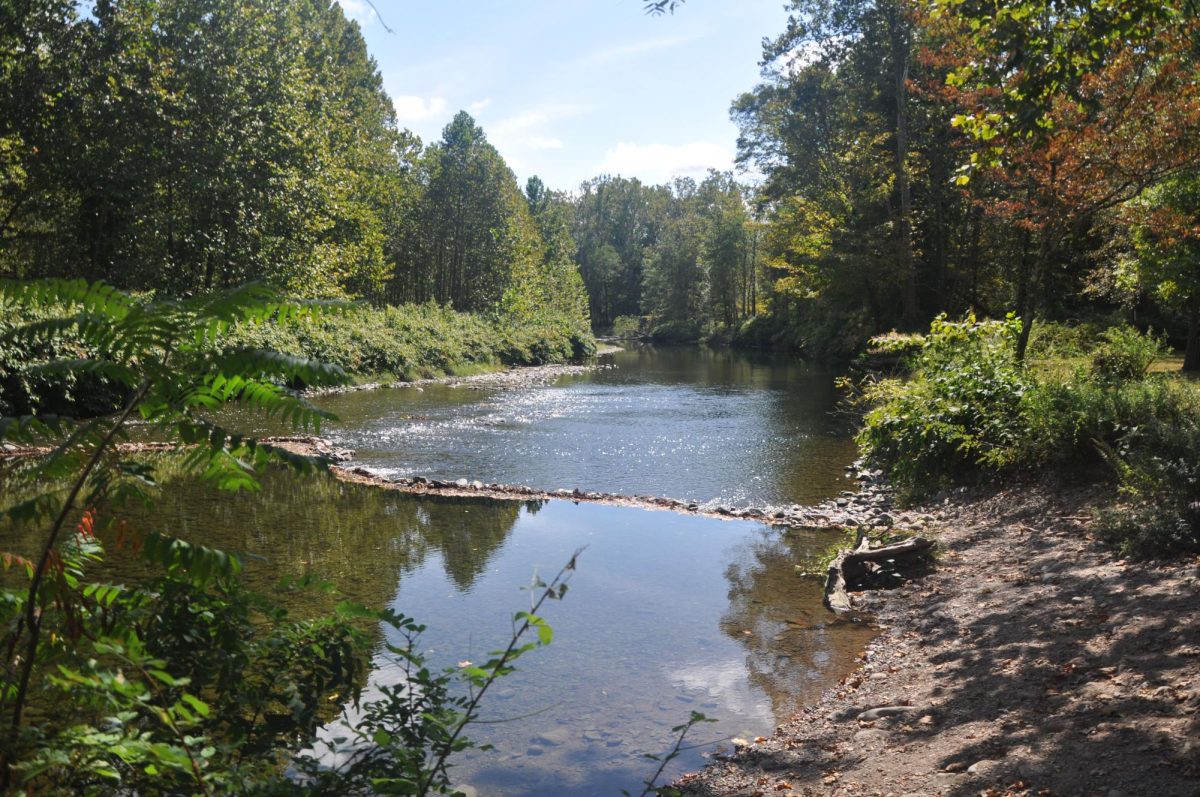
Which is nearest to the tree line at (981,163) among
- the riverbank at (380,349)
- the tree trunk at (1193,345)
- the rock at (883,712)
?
the tree trunk at (1193,345)

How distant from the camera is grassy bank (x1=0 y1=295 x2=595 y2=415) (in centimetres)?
1616

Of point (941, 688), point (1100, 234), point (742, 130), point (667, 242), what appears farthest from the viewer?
point (667, 242)

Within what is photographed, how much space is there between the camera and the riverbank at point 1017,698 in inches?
162

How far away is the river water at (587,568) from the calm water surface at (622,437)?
0.10 meters

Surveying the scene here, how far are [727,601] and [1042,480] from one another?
14.6 feet

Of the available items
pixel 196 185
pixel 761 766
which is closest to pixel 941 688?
pixel 761 766

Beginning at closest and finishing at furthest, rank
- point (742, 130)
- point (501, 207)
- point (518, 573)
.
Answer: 1. point (518, 573)
2. point (742, 130)
3. point (501, 207)

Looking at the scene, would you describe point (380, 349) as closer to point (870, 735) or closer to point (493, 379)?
point (493, 379)

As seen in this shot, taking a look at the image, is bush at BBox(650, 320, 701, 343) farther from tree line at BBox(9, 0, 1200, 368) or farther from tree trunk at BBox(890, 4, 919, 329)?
tree trunk at BBox(890, 4, 919, 329)

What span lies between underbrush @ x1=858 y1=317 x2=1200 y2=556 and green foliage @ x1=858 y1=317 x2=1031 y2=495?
17 mm

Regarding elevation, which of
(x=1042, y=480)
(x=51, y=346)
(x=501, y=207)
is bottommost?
(x=1042, y=480)

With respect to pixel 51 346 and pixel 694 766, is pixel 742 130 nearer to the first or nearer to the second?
pixel 51 346

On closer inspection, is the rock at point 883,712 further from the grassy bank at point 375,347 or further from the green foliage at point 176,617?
the grassy bank at point 375,347

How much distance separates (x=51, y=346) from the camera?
1678 centimetres
